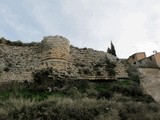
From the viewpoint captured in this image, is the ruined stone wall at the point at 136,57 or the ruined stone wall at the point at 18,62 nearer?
the ruined stone wall at the point at 18,62

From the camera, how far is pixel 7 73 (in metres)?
16.8

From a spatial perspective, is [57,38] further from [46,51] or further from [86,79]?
[86,79]

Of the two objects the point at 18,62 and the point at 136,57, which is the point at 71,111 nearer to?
the point at 18,62

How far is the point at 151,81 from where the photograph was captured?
20172 mm

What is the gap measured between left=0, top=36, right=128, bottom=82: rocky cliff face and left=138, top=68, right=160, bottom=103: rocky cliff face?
1.42 meters

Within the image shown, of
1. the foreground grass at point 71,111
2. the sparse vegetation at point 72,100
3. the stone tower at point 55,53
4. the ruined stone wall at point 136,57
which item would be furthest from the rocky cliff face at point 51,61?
the ruined stone wall at point 136,57

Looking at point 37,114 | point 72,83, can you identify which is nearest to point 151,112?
point 37,114

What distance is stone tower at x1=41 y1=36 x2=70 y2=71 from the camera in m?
17.6

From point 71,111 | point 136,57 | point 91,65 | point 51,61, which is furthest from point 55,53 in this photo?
point 136,57

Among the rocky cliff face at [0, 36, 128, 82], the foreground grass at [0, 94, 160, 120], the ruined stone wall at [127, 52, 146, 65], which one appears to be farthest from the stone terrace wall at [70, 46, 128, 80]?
the ruined stone wall at [127, 52, 146, 65]

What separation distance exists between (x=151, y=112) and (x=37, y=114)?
4.54 meters

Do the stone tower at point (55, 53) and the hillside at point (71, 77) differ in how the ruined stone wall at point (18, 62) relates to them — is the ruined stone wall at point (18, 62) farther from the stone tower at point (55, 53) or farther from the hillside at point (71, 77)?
the stone tower at point (55, 53)

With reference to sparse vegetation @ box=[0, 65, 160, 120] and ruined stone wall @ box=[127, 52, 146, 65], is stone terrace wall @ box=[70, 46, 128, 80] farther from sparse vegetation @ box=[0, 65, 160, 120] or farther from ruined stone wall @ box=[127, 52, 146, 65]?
ruined stone wall @ box=[127, 52, 146, 65]

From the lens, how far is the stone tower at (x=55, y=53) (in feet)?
→ 57.6
